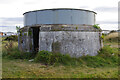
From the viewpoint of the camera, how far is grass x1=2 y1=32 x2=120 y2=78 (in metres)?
4.85

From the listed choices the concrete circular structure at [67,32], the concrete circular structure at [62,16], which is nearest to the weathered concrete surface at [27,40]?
the concrete circular structure at [67,32]

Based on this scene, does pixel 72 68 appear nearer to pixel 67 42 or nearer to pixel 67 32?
pixel 67 42

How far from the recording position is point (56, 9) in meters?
7.06

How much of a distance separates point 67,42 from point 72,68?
1.57 metres

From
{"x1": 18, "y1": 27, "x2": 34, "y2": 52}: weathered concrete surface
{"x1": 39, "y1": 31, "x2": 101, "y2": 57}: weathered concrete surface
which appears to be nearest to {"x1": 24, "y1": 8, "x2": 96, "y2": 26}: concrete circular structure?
{"x1": 39, "y1": 31, "x2": 101, "y2": 57}: weathered concrete surface

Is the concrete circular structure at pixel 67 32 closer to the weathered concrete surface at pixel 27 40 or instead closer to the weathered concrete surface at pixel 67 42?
the weathered concrete surface at pixel 67 42

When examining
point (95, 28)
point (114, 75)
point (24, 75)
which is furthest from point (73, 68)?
point (95, 28)

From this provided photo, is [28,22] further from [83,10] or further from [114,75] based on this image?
[114,75]

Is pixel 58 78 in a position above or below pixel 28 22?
below

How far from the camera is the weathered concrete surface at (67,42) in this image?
266 inches

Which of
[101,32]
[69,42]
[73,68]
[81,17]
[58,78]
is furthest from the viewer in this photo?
[101,32]

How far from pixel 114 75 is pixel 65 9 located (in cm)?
420

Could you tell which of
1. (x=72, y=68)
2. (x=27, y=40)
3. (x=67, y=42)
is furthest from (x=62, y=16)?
(x=72, y=68)

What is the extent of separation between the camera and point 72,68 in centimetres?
573
